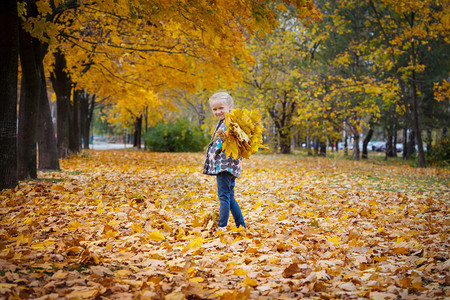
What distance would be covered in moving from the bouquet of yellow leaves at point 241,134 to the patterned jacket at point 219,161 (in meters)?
0.16

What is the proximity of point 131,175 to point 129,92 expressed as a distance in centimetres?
454

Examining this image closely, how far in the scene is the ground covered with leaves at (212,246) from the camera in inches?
90.4

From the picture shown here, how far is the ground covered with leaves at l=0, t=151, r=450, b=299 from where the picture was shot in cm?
229

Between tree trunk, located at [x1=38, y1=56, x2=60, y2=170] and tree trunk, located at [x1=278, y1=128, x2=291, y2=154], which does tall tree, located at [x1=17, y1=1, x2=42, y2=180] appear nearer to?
tree trunk, located at [x1=38, y1=56, x2=60, y2=170]

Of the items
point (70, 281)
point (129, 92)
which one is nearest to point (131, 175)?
point (129, 92)

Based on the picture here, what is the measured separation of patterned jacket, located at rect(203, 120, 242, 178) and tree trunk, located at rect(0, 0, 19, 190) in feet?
12.8

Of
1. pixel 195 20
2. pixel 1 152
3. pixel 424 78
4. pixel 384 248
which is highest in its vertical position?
pixel 424 78

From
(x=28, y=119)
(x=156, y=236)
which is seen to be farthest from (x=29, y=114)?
(x=156, y=236)

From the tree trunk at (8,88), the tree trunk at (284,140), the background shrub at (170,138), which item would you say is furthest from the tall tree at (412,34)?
the background shrub at (170,138)

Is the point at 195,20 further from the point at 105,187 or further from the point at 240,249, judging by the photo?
the point at 105,187

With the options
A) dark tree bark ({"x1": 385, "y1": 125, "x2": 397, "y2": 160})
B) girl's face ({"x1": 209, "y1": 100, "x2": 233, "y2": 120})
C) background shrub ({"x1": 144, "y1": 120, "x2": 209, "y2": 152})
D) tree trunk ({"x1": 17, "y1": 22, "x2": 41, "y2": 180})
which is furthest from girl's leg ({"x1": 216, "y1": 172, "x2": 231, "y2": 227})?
dark tree bark ({"x1": 385, "y1": 125, "x2": 397, "y2": 160})

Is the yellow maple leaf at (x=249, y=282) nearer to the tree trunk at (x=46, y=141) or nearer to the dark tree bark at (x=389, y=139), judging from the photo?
the tree trunk at (x=46, y=141)

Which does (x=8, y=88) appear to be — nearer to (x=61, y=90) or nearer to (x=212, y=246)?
(x=212, y=246)

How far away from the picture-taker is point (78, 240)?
3227mm
